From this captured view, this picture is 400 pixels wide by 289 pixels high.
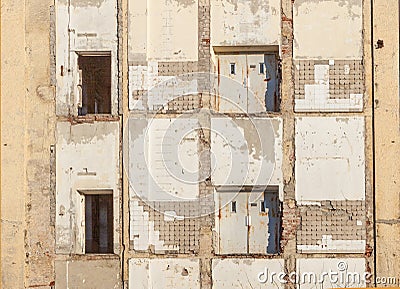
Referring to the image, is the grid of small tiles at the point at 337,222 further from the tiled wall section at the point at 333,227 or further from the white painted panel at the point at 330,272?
the white painted panel at the point at 330,272

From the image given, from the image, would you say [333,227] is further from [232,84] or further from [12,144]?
[12,144]

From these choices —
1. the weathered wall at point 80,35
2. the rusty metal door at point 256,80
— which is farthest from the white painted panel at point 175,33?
the rusty metal door at point 256,80

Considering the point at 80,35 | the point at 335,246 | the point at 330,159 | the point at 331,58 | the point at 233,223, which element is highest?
the point at 80,35

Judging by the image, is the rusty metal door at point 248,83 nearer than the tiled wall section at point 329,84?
No

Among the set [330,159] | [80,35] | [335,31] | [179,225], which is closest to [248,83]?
Result: [335,31]

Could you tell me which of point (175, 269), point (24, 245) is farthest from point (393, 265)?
point (24, 245)

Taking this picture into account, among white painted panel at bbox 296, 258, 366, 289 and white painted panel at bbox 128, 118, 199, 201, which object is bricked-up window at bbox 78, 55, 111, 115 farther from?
white painted panel at bbox 296, 258, 366, 289

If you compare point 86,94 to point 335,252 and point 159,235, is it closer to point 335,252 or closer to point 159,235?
point 159,235
